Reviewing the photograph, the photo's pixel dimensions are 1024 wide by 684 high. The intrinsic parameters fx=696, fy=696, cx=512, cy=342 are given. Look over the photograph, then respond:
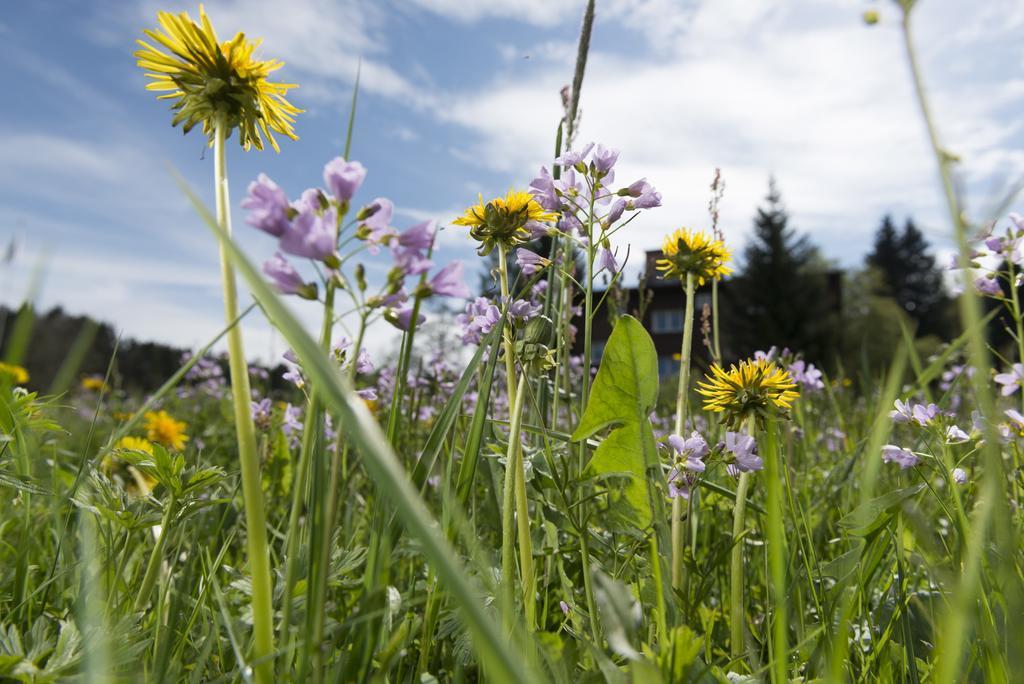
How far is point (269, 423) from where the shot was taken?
290 cm

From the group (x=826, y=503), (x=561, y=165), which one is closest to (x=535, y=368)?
(x=561, y=165)

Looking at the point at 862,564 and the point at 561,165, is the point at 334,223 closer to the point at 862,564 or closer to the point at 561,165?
the point at 561,165

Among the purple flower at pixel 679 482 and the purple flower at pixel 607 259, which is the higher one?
the purple flower at pixel 607 259

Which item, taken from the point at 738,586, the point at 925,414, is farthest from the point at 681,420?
the point at 925,414

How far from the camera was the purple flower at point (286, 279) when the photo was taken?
0.79 meters

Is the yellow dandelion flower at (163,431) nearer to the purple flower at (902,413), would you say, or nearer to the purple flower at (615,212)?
the purple flower at (615,212)

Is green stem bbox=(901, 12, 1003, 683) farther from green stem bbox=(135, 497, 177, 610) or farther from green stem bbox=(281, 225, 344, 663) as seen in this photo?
green stem bbox=(135, 497, 177, 610)

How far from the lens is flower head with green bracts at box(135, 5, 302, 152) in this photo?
99 cm

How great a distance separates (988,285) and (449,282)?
6.65ft

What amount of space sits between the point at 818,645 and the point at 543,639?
2.09 ft

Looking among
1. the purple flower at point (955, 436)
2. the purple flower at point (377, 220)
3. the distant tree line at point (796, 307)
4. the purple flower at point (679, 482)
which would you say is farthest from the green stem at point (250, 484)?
the distant tree line at point (796, 307)

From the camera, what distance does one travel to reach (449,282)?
875 millimetres

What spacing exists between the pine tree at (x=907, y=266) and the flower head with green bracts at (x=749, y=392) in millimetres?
62620

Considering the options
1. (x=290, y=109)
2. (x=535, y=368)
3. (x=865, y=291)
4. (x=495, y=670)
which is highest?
(x=865, y=291)
